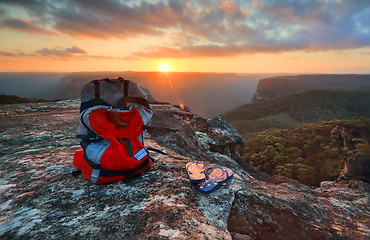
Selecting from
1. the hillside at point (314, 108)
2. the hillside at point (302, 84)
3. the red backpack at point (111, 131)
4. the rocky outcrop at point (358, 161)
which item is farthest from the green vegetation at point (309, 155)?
the hillside at point (302, 84)

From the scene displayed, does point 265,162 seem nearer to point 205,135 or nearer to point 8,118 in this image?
point 205,135

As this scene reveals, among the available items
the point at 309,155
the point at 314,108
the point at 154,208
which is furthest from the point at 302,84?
the point at 154,208

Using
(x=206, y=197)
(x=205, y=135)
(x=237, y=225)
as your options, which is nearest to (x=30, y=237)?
(x=206, y=197)

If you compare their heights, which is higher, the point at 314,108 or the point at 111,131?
the point at 111,131

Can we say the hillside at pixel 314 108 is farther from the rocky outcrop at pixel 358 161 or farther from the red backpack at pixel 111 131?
the red backpack at pixel 111 131

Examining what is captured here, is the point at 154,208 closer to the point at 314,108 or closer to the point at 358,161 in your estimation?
the point at 358,161

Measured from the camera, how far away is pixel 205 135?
9.61 meters

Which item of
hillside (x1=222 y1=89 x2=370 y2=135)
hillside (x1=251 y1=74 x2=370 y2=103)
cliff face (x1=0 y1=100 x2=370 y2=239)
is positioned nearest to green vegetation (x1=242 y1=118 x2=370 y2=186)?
cliff face (x1=0 y1=100 x2=370 y2=239)

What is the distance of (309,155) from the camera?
49.6ft

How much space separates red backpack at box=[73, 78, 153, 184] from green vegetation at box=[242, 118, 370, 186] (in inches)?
408

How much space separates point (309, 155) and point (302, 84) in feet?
579

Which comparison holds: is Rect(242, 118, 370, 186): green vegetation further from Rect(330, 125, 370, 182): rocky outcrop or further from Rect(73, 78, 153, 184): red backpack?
Rect(73, 78, 153, 184): red backpack

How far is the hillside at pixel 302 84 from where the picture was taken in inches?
5195

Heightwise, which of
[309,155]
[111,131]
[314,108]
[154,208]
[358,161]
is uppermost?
[111,131]
